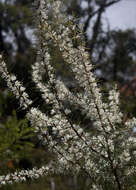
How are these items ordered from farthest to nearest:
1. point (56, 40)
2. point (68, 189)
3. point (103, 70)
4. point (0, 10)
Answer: point (103, 70), point (0, 10), point (68, 189), point (56, 40)

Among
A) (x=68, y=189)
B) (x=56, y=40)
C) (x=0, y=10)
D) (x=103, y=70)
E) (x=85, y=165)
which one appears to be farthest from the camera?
(x=103, y=70)

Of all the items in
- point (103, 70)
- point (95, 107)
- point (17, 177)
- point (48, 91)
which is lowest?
point (17, 177)

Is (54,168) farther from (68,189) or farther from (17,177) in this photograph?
(68,189)

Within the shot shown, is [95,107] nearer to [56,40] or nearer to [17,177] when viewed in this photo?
[56,40]

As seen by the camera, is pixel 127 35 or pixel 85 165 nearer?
pixel 85 165

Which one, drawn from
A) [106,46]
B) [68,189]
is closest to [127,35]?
[106,46]

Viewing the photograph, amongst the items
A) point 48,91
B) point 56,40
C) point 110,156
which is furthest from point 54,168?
point 56,40

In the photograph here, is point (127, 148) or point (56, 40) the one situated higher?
point (56, 40)
